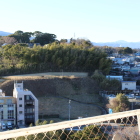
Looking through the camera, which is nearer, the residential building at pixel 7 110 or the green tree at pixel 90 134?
the green tree at pixel 90 134

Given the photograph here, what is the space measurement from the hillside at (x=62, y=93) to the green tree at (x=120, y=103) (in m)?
0.62

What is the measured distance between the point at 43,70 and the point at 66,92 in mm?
1710

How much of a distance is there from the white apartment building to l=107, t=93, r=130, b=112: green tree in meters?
2.70

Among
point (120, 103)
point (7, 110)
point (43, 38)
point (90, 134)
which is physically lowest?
point (7, 110)

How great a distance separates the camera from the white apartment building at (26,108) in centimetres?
802

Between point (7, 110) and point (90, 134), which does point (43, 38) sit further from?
point (90, 134)

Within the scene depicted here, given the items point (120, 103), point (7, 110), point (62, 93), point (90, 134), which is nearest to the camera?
point (90, 134)

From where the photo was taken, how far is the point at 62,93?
34.6 ft

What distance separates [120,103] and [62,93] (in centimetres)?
288

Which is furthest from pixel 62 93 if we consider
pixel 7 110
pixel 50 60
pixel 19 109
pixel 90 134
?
pixel 90 134

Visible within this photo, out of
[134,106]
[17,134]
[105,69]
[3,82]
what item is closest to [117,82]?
[105,69]

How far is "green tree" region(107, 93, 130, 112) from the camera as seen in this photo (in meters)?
8.44

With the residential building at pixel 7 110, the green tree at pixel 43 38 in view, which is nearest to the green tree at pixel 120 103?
the residential building at pixel 7 110

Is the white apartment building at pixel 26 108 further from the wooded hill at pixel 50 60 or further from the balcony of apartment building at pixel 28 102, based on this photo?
the wooded hill at pixel 50 60
